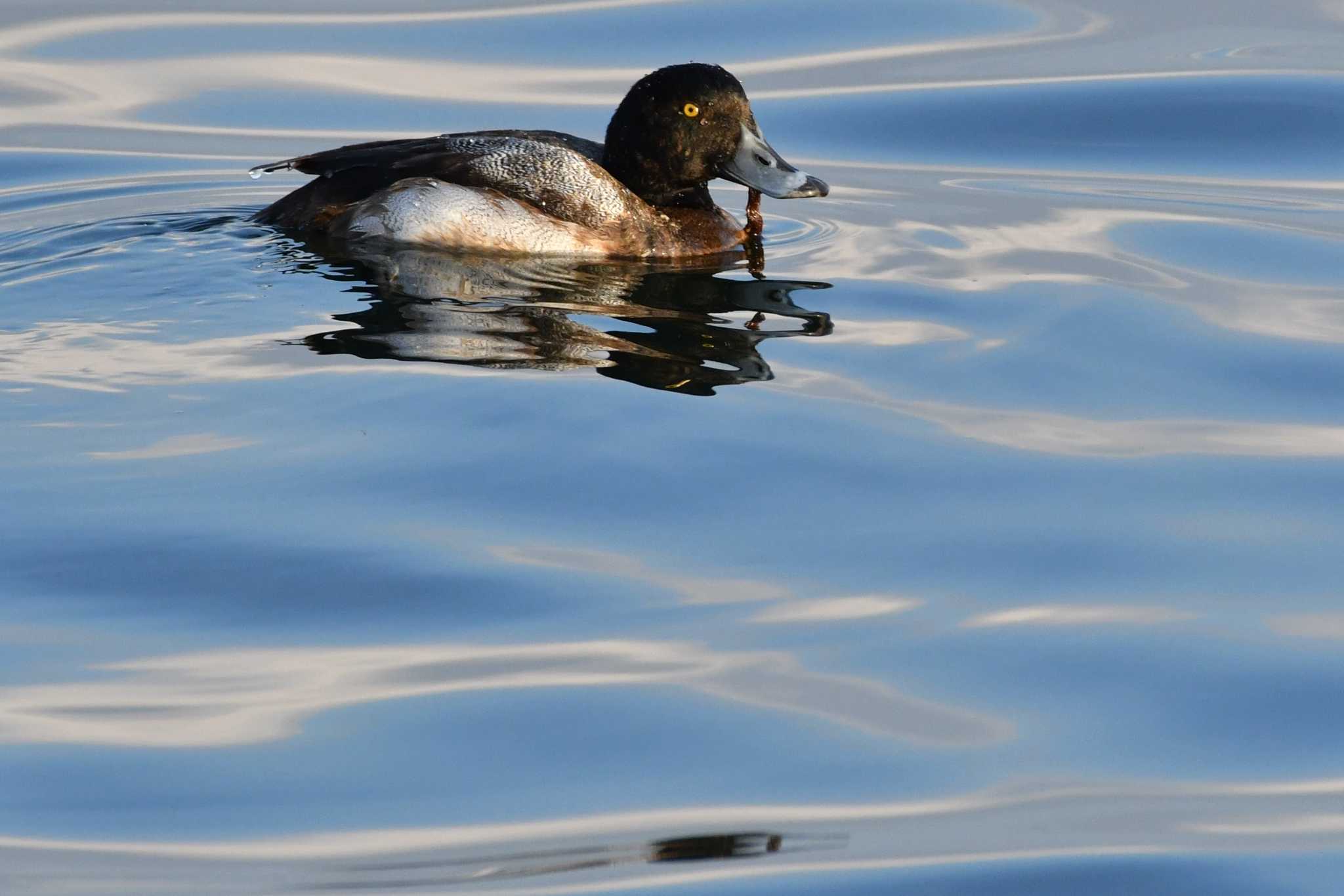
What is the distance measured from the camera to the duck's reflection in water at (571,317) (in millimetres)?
6891

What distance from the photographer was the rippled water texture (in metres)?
3.88

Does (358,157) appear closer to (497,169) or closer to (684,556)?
(497,169)

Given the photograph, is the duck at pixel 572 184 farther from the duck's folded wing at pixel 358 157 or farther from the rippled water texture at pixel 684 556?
the rippled water texture at pixel 684 556

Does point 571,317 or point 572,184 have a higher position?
point 572,184

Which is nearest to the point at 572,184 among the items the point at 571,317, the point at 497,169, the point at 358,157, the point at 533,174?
the point at 533,174

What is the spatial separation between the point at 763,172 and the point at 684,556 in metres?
4.42

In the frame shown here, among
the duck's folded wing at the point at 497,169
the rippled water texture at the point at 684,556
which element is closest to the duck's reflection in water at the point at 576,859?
the rippled water texture at the point at 684,556

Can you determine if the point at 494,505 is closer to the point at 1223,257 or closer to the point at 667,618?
the point at 667,618

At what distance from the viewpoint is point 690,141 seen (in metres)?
9.11

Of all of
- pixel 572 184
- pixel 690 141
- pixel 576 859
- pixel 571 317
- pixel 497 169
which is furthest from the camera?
pixel 690 141

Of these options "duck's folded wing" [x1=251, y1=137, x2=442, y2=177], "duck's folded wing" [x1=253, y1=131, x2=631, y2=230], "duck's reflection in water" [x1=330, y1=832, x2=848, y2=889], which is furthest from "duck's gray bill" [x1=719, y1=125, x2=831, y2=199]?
"duck's reflection in water" [x1=330, y1=832, x2=848, y2=889]

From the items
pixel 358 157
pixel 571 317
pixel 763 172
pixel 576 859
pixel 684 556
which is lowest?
pixel 576 859

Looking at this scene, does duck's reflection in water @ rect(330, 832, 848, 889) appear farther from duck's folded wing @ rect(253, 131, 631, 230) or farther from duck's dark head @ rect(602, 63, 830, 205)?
duck's dark head @ rect(602, 63, 830, 205)

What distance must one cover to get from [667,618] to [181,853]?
143 cm
